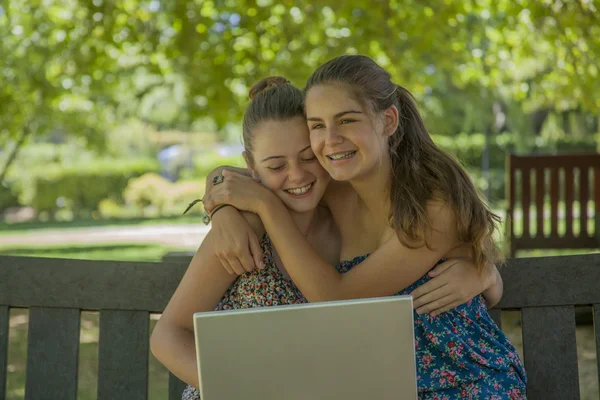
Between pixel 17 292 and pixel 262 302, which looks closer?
pixel 262 302

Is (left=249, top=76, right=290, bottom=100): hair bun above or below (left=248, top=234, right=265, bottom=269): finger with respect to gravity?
above

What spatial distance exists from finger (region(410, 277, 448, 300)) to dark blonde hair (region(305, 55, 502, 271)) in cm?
11

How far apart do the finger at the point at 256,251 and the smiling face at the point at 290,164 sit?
181mm

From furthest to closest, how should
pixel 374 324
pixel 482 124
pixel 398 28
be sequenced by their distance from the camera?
pixel 482 124, pixel 398 28, pixel 374 324

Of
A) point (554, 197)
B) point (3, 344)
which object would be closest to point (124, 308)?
point (3, 344)

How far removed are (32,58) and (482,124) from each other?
40.5ft

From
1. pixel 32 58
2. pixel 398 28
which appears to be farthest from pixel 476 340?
pixel 32 58

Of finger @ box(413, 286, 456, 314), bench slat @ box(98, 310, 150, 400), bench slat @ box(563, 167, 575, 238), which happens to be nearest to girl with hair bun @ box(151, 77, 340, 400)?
bench slat @ box(98, 310, 150, 400)

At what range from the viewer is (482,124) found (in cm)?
1823

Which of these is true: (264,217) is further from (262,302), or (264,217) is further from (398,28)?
(398,28)

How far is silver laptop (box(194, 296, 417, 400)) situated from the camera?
1444 mm

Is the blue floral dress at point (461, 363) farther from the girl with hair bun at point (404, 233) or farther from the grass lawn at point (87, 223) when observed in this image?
the grass lawn at point (87, 223)

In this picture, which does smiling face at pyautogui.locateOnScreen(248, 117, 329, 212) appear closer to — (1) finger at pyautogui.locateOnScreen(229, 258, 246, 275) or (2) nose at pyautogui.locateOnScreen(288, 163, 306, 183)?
(2) nose at pyautogui.locateOnScreen(288, 163, 306, 183)

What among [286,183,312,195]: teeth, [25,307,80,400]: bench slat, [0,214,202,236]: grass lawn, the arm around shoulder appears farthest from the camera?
[0,214,202,236]: grass lawn
